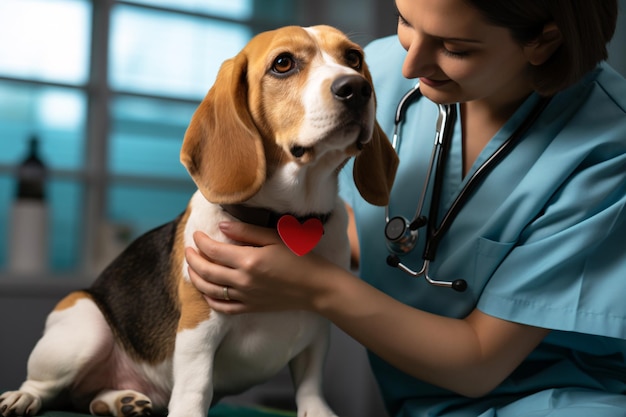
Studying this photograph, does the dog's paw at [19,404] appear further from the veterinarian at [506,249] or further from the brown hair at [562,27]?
the brown hair at [562,27]

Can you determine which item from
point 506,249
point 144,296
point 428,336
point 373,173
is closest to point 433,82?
point 373,173

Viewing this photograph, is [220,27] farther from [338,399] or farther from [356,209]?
[356,209]

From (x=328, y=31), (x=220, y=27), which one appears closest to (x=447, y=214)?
(x=328, y=31)

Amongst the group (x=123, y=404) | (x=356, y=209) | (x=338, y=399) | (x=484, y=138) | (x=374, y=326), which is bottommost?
(x=338, y=399)

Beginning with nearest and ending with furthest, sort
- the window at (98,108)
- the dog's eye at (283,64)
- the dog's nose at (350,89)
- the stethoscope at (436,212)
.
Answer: the dog's nose at (350,89)
the dog's eye at (283,64)
the stethoscope at (436,212)
the window at (98,108)

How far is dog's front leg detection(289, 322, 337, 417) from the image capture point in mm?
1343

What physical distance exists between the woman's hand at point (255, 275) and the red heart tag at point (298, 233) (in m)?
0.02

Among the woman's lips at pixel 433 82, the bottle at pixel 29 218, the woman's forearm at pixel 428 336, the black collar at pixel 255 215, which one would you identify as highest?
the woman's lips at pixel 433 82

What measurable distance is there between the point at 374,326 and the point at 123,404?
497 mm

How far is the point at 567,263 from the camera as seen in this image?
1.29 metres

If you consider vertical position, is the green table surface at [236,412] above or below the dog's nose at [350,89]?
below

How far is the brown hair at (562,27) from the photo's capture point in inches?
47.3

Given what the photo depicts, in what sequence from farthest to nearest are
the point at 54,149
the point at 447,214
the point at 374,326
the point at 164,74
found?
the point at 164,74 < the point at 54,149 < the point at 447,214 < the point at 374,326

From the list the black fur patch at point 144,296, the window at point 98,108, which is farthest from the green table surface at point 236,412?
the window at point 98,108
